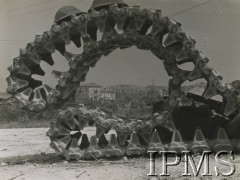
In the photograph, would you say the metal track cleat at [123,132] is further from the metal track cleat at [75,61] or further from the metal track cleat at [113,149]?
the metal track cleat at [75,61]

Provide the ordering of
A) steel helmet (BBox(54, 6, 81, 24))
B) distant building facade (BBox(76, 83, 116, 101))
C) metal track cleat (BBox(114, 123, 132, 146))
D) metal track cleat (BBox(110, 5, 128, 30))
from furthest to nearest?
distant building facade (BBox(76, 83, 116, 101))
steel helmet (BBox(54, 6, 81, 24))
metal track cleat (BBox(114, 123, 132, 146))
metal track cleat (BBox(110, 5, 128, 30))

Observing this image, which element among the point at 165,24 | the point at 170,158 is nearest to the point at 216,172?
the point at 170,158

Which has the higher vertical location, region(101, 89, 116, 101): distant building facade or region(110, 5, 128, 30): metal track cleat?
region(110, 5, 128, 30): metal track cleat

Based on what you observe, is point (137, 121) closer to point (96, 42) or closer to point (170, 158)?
point (170, 158)

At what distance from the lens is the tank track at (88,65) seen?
7.62 m

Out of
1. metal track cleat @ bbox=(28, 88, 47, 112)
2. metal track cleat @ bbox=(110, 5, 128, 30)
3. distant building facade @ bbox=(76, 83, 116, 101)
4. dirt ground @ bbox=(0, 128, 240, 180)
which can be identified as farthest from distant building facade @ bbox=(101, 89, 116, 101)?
metal track cleat @ bbox=(110, 5, 128, 30)

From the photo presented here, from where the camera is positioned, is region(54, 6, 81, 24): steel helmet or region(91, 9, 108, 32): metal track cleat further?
region(54, 6, 81, 24): steel helmet

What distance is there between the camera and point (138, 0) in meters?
8.67

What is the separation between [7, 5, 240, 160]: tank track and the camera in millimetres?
7625

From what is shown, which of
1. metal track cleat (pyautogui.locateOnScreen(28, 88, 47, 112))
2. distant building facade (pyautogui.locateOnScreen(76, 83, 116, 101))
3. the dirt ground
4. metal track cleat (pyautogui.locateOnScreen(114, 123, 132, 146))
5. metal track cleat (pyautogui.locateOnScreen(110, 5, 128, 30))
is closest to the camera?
the dirt ground

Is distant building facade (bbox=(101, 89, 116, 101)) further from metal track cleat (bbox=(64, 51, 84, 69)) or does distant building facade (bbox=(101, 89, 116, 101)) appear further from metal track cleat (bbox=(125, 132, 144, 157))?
metal track cleat (bbox=(125, 132, 144, 157))

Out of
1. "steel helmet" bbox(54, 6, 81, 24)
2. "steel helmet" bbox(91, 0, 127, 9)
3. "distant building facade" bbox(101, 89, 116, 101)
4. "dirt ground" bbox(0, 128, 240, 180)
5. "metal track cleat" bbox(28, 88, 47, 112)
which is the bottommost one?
"dirt ground" bbox(0, 128, 240, 180)

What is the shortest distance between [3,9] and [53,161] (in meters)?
2.92

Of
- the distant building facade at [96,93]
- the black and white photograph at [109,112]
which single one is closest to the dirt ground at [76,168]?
the black and white photograph at [109,112]
